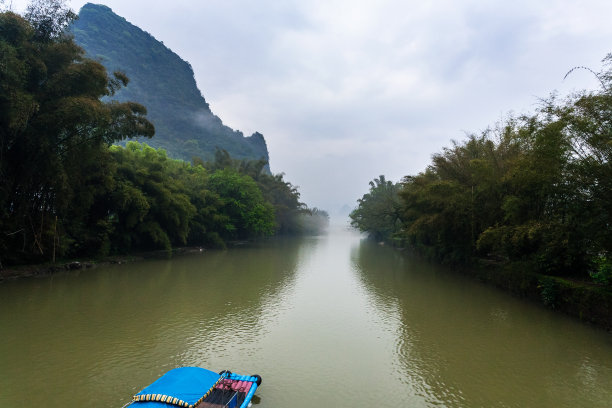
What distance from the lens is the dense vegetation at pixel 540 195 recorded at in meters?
8.66

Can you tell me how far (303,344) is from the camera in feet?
25.0

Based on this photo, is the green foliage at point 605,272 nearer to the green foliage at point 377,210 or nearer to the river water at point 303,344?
the river water at point 303,344

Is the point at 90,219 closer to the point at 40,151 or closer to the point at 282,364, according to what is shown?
the point at 40,151

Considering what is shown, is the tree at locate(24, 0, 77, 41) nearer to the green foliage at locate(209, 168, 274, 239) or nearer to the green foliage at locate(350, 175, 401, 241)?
the green foliage at locate(209, 168, 274, 239)

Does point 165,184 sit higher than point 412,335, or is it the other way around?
point 165,184

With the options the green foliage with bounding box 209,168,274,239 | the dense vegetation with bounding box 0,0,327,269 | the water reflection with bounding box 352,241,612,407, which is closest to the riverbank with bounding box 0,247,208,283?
the dense vegetation with bounding box 0,0,327,269

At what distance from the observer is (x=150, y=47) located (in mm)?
105375

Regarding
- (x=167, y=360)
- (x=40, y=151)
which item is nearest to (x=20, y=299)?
(x=40, y=151)

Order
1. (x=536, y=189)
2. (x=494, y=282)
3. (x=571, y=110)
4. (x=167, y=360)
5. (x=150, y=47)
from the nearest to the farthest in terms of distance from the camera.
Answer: (x=167, y=360), (x=571, y=110), (x=536, y=189), (x=494, y=282), (x=150, y=47)

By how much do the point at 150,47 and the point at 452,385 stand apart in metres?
124

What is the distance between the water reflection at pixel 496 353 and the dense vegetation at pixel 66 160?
1287cm

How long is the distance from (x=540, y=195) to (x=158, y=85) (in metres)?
106

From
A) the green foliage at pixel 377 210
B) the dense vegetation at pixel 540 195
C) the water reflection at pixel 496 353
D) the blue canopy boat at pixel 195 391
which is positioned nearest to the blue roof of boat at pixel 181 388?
the blue canopy boat at pixel 195 391

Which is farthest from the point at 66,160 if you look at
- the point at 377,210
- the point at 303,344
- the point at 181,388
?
the point at 377,210
